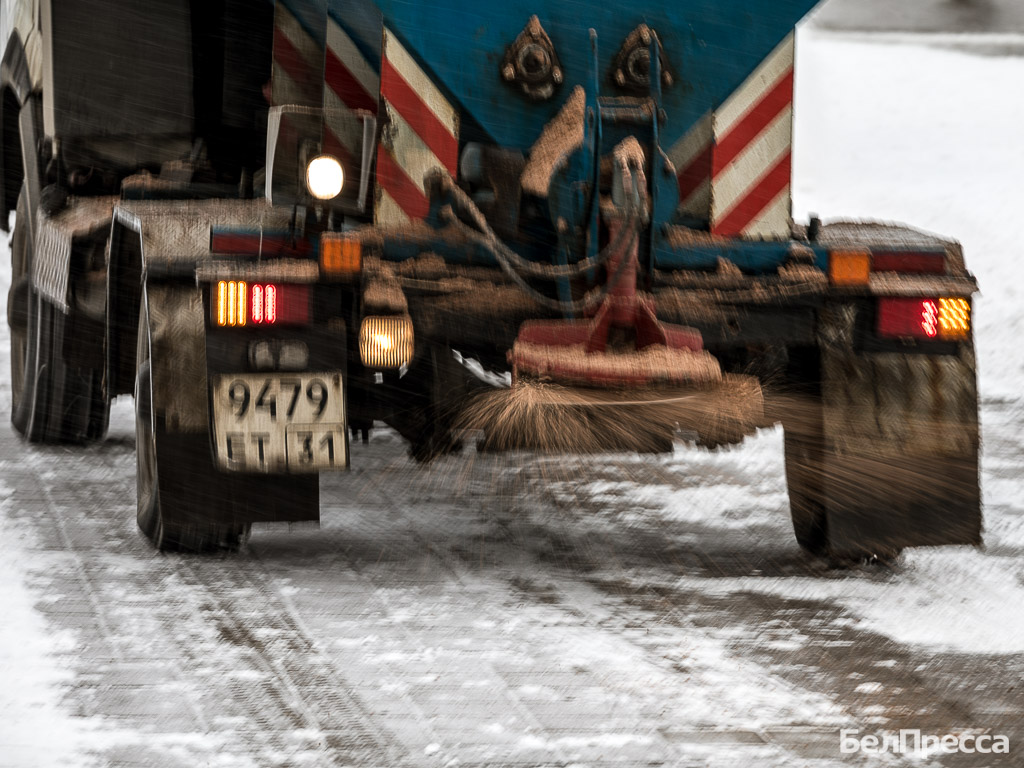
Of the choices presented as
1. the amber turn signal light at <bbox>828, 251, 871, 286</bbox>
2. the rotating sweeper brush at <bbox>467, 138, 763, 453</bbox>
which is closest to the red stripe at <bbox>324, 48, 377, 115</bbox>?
the rotating sweeper brush at <bbox>467, 138, 763, 453</bbox>

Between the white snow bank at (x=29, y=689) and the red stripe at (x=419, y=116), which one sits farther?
the red stripe at (x=419, y=116)

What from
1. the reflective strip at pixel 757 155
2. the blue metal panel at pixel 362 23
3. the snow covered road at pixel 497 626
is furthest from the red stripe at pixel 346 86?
the snow covered road at pixel 497 626

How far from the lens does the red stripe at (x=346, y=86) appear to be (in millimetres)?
6340

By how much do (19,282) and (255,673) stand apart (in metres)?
4.85

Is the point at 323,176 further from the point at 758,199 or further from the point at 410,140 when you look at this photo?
the point at 758,199

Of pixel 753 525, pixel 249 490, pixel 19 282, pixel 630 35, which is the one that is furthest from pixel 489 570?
pixel 19 282

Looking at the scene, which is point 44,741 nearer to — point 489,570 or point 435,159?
point 489,570

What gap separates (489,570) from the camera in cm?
610

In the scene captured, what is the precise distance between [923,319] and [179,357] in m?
2.58

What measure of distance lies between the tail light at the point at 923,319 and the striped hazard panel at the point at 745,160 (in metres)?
0.60

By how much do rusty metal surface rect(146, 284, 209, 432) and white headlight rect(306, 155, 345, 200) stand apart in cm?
53

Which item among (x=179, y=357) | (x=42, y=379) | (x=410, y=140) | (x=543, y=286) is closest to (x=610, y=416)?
(x=543, y=286)

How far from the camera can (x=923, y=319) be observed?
602 centimetres

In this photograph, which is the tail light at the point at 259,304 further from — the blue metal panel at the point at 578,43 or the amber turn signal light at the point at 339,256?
the blue metal panel at the point at 578,43
